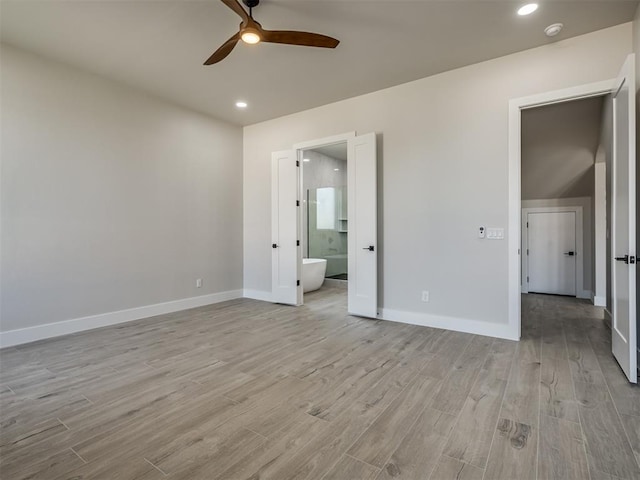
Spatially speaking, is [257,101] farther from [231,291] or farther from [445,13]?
[231,291]

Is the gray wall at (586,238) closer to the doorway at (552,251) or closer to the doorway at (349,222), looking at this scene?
the doorway at (552,251)

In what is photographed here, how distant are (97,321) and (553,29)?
18.4ft

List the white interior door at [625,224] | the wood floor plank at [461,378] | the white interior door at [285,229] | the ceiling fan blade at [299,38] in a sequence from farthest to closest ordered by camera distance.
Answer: the white interior door at [285,229] → the ceiling fan blade at [299,38] → the white interior door at [625,224] → the wood floor plank at [461,378]

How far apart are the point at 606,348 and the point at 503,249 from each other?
1.28 meters

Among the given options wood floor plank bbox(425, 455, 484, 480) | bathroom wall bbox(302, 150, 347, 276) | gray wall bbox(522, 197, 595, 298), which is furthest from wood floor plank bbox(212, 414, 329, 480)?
gray wall bbox(522, 197, 595, 298)

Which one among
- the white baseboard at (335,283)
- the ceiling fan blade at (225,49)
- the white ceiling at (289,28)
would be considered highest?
the white ceiling at (289,28)

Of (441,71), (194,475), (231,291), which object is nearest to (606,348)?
(441,71)

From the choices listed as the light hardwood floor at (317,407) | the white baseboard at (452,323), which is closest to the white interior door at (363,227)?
the white baseboard at (452,323)

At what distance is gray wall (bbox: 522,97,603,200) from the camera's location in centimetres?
412

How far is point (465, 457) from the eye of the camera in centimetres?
152

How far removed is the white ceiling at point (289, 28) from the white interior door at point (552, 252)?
3978 millimetres

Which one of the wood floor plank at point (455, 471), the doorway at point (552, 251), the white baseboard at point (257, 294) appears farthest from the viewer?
the doorway at point (552, 251)

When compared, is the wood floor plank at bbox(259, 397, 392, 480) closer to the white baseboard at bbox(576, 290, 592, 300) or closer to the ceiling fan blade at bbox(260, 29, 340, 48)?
the ceiling fan blade at bbox(260, 29, 340, 48)

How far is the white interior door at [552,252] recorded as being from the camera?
5.66 m
